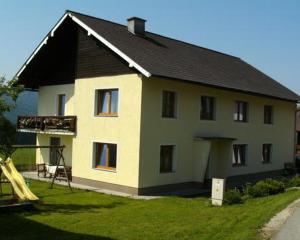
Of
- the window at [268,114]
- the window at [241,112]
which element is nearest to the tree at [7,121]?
the window at [241,112]

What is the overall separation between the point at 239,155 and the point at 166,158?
6.44m

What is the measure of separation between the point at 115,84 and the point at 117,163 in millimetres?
3419

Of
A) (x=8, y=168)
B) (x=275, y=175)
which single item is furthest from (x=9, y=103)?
(x=275, y=175)

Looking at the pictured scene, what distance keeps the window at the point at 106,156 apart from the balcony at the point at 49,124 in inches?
69.1

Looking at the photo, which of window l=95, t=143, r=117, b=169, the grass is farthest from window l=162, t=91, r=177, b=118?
the grass

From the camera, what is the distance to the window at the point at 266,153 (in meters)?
26.1

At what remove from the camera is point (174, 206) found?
14711 mm

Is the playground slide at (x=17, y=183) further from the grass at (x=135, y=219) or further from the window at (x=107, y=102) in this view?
the window at (x=107, y=102)

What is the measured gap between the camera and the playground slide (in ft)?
45.3

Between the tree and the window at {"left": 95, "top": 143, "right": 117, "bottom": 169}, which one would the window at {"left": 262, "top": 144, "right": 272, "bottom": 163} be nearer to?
the window at {"left": 95, "top": 143, "right": 117, "bottom": 169}

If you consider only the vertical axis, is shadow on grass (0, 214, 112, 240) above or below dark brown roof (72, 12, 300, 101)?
below

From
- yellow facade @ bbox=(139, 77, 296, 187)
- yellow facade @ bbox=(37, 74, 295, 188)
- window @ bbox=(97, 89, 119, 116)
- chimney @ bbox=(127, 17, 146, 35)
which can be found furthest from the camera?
chimney @ bbox=(127, 17, 146, 35)

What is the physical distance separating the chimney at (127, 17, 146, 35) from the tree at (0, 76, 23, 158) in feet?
31.7

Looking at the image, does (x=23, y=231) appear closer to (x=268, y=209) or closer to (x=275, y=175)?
(x=268, y=209)
